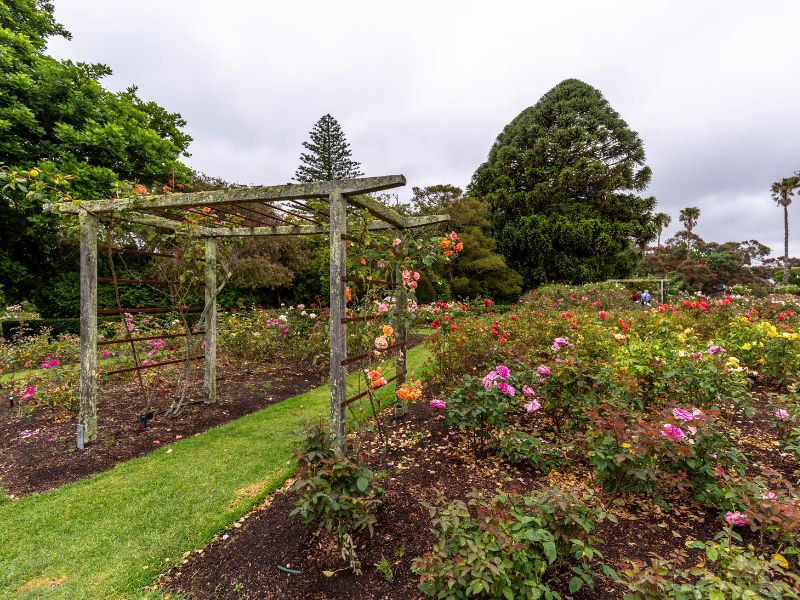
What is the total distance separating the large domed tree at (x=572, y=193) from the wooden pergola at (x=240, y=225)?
16065 millimetres

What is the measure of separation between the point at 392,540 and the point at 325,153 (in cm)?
2716

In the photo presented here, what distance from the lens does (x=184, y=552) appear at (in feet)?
7.14

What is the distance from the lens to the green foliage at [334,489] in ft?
6.12

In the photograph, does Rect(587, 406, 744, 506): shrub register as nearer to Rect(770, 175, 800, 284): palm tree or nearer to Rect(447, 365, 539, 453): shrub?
Rect(447, 365, 539, 453): shrub

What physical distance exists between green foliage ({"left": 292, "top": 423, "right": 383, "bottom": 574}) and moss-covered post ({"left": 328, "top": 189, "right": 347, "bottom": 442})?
38cm

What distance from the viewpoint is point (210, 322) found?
4.82m

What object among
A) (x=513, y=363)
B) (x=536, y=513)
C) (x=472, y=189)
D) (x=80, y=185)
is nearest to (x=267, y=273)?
(x=80, y=185)

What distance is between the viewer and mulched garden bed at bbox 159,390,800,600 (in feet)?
5.85

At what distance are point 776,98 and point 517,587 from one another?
7286mm

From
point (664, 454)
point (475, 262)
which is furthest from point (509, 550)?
point (475, 262)

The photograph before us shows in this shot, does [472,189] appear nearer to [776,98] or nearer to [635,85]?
[635,85]

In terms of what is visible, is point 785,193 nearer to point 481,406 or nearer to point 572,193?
point 572,193

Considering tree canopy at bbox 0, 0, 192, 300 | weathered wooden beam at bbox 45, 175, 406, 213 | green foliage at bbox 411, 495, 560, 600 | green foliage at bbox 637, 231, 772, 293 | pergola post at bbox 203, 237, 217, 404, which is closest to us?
green foliage at bbox 411, 495, 560, 600

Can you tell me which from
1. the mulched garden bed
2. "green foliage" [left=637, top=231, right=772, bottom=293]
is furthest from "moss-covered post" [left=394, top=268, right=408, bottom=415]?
"green foliage" [left=637, top=231, right=772, bottom=293]
